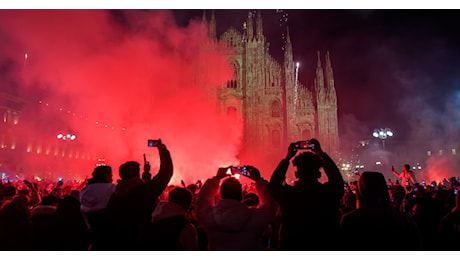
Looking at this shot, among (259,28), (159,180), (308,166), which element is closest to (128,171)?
(159,180)

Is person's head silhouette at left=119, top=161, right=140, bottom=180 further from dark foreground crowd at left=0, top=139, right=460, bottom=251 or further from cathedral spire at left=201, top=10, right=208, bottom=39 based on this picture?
cathedral spire at left=201, top=10, right=208, bottom=39

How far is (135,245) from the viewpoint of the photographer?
10.6 feet

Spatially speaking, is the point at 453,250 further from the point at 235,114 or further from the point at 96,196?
the point at 235,114

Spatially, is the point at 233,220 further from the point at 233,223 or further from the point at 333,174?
the point at 333,174

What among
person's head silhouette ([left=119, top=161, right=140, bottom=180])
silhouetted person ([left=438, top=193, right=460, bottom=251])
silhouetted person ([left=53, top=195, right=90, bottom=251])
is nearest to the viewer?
person's head silhouette ([left=119, top=161, right=140, bottom=180])

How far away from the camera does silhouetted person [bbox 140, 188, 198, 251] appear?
2.93 m

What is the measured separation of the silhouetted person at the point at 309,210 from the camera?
3104 millimetres

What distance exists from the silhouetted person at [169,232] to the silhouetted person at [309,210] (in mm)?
922

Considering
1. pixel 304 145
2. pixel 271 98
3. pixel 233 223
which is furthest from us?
pixel 271 98

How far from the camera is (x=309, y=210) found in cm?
311

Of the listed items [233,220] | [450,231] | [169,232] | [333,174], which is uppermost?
[333,174]

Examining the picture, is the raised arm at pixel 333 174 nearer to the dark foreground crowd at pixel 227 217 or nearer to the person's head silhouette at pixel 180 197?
the dark foreground crowd at pixel 227 217

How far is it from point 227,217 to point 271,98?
31534 millimetres

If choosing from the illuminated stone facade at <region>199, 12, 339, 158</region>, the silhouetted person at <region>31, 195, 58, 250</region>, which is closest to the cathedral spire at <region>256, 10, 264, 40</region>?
the illuminated stone facade at <region>199, 12, 339, 158</region>
